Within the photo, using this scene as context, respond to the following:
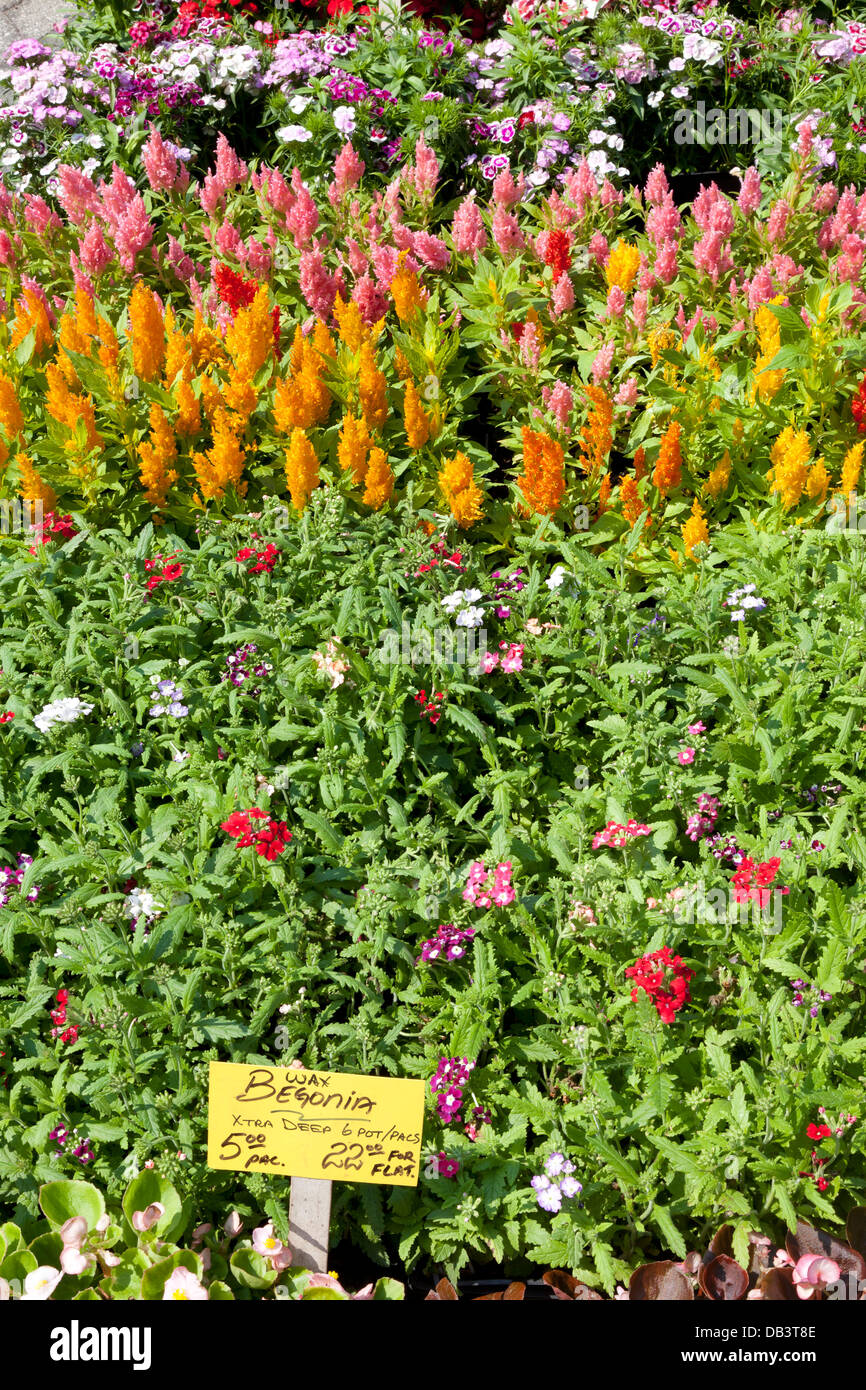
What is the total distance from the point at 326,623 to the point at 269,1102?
1.54 m

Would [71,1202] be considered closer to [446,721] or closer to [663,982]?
[663,982]

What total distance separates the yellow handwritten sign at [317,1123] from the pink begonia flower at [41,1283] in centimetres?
35

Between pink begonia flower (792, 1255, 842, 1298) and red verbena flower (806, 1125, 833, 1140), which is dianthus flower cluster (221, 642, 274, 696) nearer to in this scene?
red verbena flower (806, 1125, 833, 1140)

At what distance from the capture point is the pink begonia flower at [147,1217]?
2117mm

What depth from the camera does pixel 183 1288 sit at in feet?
6.55

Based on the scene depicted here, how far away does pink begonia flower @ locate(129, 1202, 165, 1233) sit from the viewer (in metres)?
2.12

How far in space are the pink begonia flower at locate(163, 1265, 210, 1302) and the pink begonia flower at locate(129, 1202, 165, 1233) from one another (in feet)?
0.43

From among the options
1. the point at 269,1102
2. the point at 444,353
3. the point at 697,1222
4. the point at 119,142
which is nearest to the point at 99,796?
the point at 269,1102

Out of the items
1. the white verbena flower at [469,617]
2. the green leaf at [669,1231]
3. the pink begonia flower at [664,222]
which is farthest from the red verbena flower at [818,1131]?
the pink begonia flower at [664,222]

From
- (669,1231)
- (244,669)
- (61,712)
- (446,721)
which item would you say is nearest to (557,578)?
(446,721)

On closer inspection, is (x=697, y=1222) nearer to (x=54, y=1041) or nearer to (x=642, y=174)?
(x=54, y=1041)

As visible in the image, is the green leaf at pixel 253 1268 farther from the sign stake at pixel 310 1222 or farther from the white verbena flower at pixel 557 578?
the white verbena flower at pixel 557 578

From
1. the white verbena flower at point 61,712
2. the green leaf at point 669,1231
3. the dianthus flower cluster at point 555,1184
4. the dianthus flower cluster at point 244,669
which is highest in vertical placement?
the dianthus flower cluster at point 244,669

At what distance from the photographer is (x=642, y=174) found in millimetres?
5914
